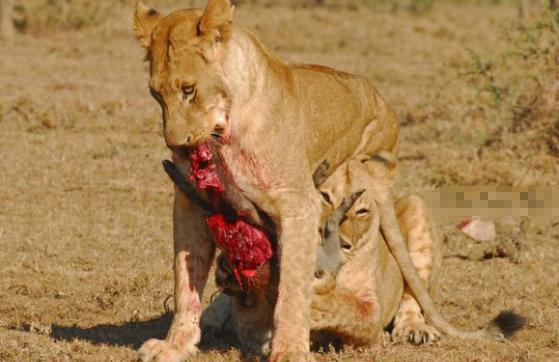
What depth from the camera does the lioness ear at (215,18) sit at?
479 centimetres

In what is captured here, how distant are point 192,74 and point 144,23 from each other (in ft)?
1.25

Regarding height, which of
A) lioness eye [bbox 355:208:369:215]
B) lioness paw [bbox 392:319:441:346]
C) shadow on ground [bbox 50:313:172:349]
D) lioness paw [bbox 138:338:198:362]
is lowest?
shadow on ground [bbox 50:313:172:349]

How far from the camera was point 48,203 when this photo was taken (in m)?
9.23

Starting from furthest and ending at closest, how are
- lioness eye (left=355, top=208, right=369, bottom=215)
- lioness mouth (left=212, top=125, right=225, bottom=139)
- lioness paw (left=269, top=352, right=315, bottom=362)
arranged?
lioness eye (left=355, top=208, right=369, bottom=215)
lioness paw (left=269, top=352, right=315, bottom=362)
lioness mouth (left=212, top=125, right=225, bottom=139)

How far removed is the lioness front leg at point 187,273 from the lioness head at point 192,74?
26.3 inches

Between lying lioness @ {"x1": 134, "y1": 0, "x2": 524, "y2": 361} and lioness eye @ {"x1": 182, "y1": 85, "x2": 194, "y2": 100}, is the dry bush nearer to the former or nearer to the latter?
lying lioness @ {"x1": 134, "y1": 0, "x2": 524, "y2": 361}

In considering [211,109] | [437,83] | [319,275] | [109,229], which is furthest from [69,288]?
[437,83]

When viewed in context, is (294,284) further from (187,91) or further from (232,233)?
(187,91)

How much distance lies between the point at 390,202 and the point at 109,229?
280 centimetres

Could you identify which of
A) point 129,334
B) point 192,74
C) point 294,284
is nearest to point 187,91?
point 192,74

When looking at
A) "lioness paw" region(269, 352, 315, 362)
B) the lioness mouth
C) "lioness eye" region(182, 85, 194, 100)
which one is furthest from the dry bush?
"lioness eye" region(182, 85, 194, 100)

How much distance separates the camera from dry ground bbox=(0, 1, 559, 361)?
6.31 meters

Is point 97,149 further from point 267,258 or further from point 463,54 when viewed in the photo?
point 463,54

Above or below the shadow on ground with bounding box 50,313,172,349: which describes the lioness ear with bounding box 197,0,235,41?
above
